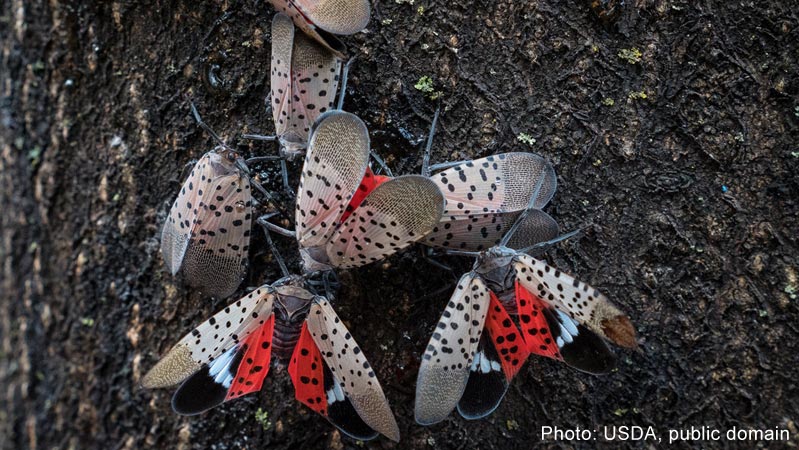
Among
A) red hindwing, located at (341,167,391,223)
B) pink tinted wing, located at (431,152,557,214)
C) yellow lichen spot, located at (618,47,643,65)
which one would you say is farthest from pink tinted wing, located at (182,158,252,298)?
yellow lichen spot, located at (618,47,643,65)

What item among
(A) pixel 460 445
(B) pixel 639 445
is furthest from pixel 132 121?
(B) pixel 639 445

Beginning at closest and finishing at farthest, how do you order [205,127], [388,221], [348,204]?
[388,221], [348,204], [205,127]

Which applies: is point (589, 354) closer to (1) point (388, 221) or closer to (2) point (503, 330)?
(2) point (503, 330)

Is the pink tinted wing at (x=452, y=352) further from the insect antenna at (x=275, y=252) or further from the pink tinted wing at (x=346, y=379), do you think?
the insect antenna at (x=275, y=252)

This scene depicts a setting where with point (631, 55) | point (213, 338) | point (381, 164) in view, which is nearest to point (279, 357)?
point (213, 338)

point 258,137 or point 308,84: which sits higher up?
point 308,84

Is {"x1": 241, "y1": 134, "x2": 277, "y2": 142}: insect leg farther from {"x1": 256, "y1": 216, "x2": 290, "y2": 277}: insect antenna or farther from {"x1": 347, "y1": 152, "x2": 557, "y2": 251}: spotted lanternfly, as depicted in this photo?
{"x1": 347, "y1": 152, "x2": 557, "y2": 251}: spotted lanternfly

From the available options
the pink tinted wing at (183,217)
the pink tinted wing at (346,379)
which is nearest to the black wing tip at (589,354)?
the pink tinted wing at (346,379)
